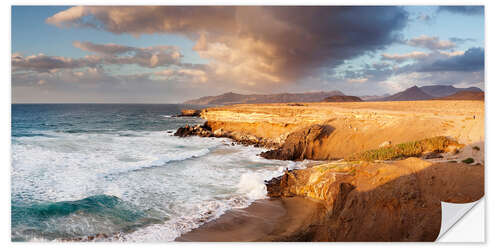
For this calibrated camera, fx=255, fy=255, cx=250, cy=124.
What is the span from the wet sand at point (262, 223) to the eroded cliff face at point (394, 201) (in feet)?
0.69

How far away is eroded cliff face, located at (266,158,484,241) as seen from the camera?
4195 millimetres

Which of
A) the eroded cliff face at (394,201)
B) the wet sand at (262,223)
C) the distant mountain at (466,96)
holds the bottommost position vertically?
the wet sand at (262,223)

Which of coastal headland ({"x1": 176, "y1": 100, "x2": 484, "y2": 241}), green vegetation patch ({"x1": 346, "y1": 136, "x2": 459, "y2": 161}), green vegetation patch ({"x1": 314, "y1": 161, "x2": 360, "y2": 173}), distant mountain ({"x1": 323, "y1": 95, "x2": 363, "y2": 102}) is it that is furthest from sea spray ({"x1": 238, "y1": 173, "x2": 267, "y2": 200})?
distant mountain ({"x1": 323, "y1": 95, "x2": 363, "y2": 102})

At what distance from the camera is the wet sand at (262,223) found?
15.9 ft

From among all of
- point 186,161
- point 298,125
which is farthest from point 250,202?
point 298,125

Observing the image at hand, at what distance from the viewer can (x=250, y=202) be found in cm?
641

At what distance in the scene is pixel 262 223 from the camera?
5359 millimetres

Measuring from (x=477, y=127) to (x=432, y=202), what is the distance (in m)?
2.97

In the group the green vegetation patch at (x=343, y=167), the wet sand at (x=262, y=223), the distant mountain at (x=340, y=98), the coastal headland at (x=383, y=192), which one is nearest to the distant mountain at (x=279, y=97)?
the distant mountain at (x=340, y=98)

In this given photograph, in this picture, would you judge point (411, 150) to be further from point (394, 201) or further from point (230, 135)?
point (230, 135)

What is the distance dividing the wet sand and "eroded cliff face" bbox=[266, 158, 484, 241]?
21 cm

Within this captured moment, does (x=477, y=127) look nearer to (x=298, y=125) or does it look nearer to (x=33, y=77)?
(x=298, y=125)

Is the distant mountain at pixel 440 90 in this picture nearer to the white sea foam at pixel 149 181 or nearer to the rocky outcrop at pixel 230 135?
the white sea foam at pixel 149 181
